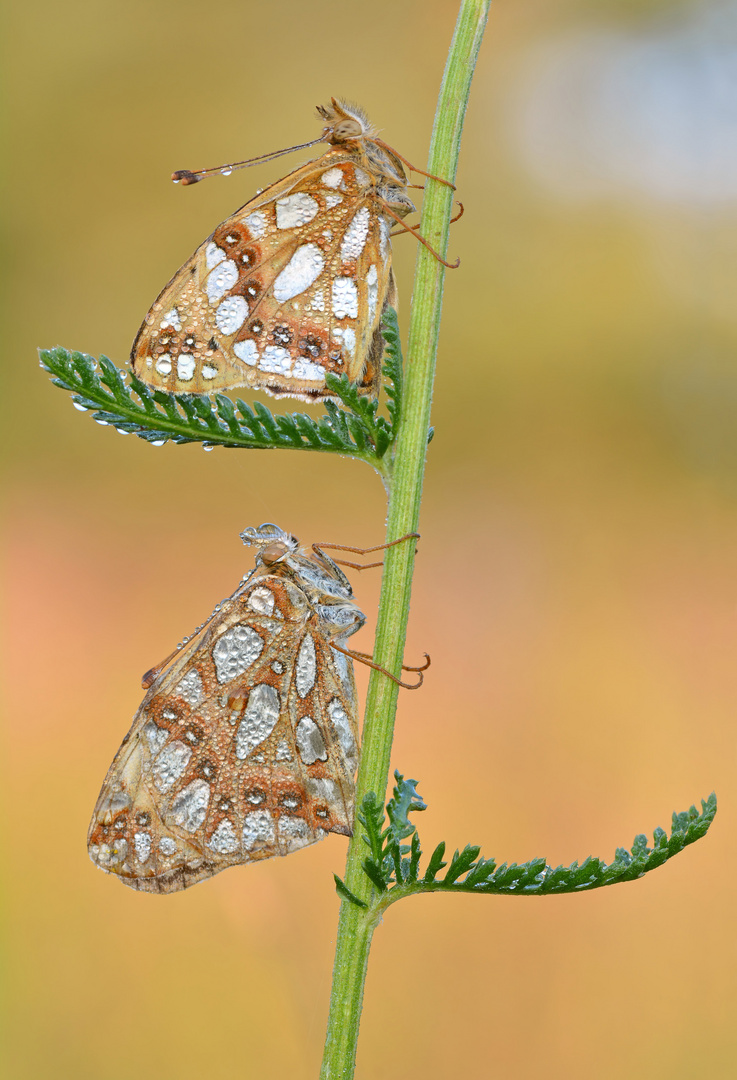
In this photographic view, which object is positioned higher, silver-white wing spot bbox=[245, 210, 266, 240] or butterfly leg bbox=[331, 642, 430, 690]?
silver-white wing spot bbox=[245, 210, 266, 240]

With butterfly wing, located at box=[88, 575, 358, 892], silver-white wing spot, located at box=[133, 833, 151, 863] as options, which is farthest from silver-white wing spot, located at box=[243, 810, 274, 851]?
silver-white wing spot, located at box=[133, 833, 151, 863]

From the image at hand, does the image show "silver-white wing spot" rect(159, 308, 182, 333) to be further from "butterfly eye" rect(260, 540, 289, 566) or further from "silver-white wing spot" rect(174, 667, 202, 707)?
"silver-white wing spot" rect(174, 667, 202, 707)

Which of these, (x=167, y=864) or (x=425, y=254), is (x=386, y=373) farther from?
(x=167, y=864)

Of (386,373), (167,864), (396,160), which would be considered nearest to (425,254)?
(386,373)

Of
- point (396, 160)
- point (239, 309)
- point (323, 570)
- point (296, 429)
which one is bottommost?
point (323, 570)

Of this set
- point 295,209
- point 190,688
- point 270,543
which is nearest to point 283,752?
point 190,688

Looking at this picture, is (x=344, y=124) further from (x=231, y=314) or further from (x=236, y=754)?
(x=236, y=754)
